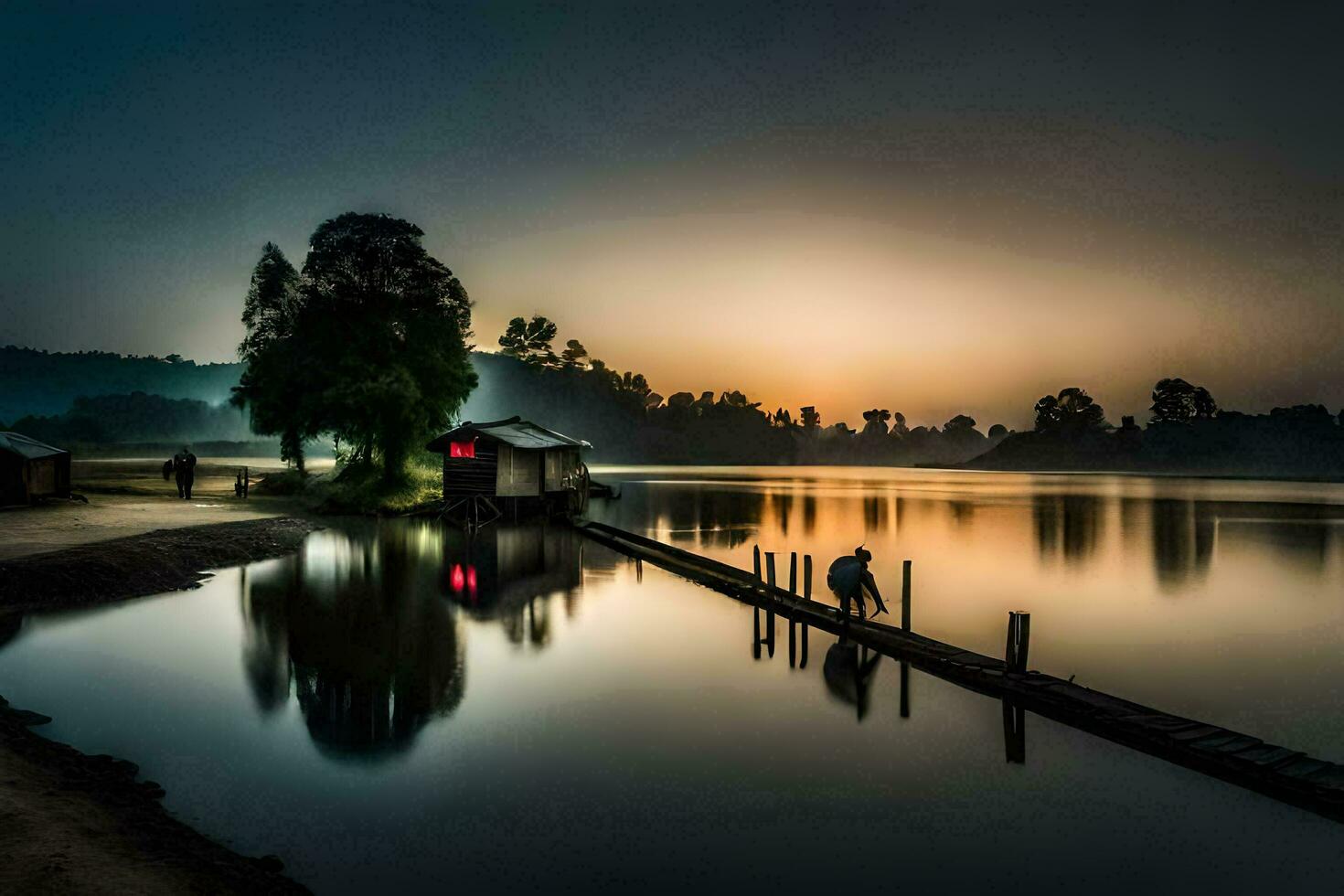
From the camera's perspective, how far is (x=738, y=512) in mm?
59906

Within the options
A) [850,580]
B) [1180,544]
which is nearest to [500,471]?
[850,580]

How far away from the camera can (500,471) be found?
4075cm

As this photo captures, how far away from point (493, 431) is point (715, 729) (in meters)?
30.6

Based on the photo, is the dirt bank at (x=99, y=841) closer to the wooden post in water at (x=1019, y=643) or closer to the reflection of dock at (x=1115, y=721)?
the reflection of dock at (x=1115, y=721)

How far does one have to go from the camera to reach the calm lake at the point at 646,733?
8164 mm

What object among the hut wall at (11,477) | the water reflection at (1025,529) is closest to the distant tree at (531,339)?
the water reflection at (1025,529)

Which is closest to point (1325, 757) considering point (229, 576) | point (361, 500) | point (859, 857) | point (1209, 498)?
point (859, 857)

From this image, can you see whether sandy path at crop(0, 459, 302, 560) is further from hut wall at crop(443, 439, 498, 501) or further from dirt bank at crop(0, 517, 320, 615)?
hut wall at crop(443, 439, 498, 501)

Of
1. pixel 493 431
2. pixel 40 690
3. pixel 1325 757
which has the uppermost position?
pixel 493 431

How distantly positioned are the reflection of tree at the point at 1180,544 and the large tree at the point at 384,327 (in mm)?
36545

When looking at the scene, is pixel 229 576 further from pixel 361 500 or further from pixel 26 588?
pixel 361 500

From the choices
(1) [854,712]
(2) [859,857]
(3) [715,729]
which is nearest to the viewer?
(2) [859,857]

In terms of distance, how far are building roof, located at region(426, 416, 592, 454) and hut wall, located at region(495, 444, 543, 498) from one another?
732 mm

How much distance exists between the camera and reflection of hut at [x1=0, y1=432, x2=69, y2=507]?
32312 mm
